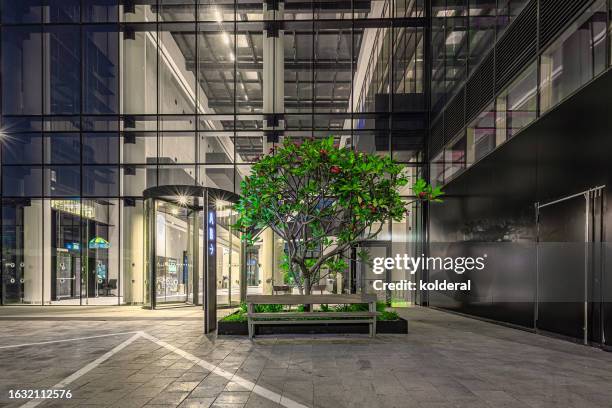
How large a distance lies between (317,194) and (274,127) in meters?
10.2

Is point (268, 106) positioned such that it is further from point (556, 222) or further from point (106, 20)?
point (556, 222)

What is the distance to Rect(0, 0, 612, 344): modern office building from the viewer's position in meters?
11.0

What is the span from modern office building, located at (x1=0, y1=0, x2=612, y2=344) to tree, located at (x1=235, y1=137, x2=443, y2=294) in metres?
1.66

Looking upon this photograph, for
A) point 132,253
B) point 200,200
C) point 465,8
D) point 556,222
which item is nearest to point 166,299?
point 132,253

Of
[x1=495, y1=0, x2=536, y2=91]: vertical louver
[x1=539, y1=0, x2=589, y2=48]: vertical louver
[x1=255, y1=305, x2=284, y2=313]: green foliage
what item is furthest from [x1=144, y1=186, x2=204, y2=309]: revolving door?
[x1=539, y1=0, x2=589, y2=48]: vertical louver

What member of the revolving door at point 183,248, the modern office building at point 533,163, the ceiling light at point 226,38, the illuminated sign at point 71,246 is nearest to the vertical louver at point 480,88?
the modern office building at point 533,163

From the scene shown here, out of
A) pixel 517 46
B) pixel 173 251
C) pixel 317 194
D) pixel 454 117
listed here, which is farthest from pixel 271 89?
pixel 317 194

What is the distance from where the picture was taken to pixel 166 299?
1673 centimetres

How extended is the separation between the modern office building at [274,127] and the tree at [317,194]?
5.44ft

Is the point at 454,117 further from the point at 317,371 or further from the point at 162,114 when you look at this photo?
the point at 162,114

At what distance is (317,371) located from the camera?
6.53 m

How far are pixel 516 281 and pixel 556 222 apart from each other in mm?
2249

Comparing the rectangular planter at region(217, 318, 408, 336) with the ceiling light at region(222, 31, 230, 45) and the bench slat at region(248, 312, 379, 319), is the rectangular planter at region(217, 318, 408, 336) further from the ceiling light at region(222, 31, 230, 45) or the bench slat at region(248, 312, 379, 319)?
the ceiling light at region(222, 31, 230, 45)

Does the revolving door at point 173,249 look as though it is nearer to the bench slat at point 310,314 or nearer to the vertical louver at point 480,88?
the bench slat at point 310,314
